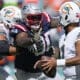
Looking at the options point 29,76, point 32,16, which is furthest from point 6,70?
point 32,16

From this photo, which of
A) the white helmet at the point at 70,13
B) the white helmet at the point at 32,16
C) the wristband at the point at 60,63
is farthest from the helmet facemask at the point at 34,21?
the wristband at the point at 60,63

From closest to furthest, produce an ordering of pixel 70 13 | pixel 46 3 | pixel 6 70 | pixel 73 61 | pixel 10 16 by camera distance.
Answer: pixel 73 61 < pixel 70 13 < pixel 10 16 < pixel 6 70 < pixel 46 3

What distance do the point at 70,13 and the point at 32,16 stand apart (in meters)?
0.38

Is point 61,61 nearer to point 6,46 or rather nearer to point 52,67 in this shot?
point 52,67

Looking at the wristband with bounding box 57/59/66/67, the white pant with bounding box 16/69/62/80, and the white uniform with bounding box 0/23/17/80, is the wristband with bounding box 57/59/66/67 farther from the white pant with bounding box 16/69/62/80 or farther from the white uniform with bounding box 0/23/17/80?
the white uniform with bounding box 0/23/17/80

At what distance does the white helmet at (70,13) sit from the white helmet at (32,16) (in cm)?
25

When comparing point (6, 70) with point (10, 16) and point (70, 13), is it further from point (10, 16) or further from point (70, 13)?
point (70, 13)

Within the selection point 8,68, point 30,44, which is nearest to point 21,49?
point 30,44

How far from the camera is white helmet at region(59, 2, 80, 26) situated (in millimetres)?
4602

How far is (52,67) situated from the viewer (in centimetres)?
406

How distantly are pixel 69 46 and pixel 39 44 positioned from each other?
0.31m

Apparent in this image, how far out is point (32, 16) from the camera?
→ 450 centimetres

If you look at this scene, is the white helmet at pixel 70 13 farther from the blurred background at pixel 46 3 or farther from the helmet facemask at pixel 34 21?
the blurred background at pixel 46 3

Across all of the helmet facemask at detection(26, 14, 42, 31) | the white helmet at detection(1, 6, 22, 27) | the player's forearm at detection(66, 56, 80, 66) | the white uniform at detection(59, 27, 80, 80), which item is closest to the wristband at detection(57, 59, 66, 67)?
the player's forearm at detection(66, 56, 80, 66)
